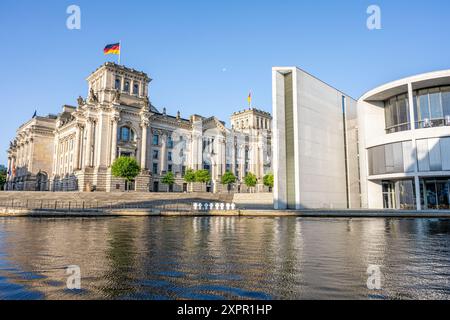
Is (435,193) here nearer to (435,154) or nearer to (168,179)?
(435,154)

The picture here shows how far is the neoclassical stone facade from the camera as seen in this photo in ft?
239

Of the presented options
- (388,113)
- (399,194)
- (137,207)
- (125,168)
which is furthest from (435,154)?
(125,168)

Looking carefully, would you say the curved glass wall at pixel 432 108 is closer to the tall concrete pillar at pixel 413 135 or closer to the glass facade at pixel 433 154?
the tall concrete pillar at pixel 413 135

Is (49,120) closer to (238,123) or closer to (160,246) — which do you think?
(238,123)

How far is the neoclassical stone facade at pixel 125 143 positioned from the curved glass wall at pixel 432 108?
56965 millimetres

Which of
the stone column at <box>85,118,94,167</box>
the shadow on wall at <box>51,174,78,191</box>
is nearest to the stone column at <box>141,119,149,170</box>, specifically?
the stone column at <box>85,118,94,167</box>

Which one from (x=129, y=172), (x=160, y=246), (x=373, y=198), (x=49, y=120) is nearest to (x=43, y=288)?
(x=160, y=246)

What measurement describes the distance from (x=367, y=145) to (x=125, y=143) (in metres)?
54.3

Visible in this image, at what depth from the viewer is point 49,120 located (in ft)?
319

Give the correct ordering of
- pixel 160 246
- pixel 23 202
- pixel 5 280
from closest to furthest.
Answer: pixel 5 280 < pixel 160 246 < pixel 23 202

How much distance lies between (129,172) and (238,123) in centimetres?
5710

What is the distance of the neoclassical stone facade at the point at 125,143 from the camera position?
239 ft

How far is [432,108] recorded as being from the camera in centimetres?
3997

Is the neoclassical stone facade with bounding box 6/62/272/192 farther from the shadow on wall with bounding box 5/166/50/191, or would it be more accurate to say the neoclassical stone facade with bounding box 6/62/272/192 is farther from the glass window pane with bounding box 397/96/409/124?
the glass window pane with bounding box 397/96/409/124
